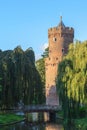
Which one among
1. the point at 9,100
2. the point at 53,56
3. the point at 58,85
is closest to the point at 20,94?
the point at 9,100

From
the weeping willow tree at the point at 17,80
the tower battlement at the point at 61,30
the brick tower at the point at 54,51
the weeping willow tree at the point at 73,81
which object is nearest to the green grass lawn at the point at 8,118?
the weeping willow tree at the point at 17,80

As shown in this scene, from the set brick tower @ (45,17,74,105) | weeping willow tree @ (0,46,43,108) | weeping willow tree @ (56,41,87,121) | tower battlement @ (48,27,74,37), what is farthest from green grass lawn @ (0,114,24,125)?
tower battlement @ (48,27,74,37)

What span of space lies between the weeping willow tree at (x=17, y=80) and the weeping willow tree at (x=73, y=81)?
9.56 metres

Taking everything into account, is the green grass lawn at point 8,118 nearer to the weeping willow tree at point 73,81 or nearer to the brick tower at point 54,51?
the weeping willow tree at point 73,81

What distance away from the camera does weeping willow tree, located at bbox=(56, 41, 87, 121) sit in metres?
29.5

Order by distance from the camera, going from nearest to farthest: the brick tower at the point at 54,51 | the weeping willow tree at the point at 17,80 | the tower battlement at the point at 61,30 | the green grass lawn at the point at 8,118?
1. the green grass lawn at the point at 8,118
2. the weeping willow tree at the point at 17,80
3. the brick tower at the point at 54,51
4. the tower battlement at the point at 61,30

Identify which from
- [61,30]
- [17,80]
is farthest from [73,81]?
[61,30]

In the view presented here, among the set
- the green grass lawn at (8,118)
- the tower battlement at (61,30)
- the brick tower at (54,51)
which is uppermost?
the tower battlement at (61,30)

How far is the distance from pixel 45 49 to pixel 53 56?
17724 mm

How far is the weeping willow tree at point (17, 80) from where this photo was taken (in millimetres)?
40625

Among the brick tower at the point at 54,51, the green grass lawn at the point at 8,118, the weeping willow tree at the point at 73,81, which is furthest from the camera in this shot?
the brick tower at the point at 54,51

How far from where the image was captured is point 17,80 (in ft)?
135

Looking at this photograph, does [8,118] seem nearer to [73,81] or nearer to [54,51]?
[73,81]

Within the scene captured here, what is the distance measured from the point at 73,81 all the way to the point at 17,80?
461 inches
